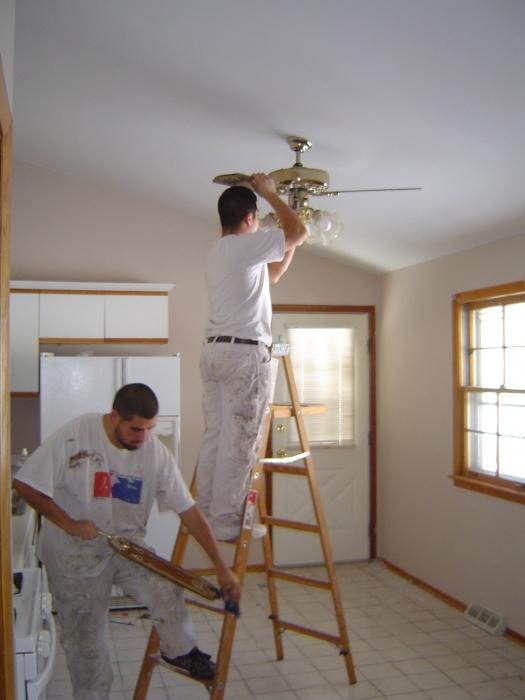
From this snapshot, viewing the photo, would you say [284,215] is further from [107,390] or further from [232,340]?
[107,390]

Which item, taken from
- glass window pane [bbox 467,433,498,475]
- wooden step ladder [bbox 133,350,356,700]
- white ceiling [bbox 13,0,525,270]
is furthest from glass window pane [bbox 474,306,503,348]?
wooden step ladder [bbox 133,350,356,700]

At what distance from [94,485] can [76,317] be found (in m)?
2.80

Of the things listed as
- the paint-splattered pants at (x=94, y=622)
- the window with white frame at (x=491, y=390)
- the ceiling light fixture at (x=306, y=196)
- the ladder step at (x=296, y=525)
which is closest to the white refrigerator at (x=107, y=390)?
the ladder step at (x=296, y=525)

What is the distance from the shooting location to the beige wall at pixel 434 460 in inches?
175

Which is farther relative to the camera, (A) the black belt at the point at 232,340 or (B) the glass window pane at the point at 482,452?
(B) the glass window pane at the point at 482,452

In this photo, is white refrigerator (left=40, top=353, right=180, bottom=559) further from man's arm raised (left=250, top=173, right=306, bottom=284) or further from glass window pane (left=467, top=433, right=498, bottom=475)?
man's arm raised (left=250, top=173, right=306, bottom=284)

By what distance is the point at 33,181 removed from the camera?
213 inches

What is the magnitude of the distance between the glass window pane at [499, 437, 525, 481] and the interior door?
1.72m

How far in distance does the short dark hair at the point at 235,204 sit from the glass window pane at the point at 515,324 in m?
2.52

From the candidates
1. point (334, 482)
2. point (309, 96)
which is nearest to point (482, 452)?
point (334, 482)

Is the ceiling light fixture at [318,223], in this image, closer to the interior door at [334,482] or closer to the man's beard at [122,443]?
the man's beard at [122,443]

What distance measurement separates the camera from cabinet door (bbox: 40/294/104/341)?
503 centimetres

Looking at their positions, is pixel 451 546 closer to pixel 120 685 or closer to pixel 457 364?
pixel 457 364

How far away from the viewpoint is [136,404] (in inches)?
95.6
